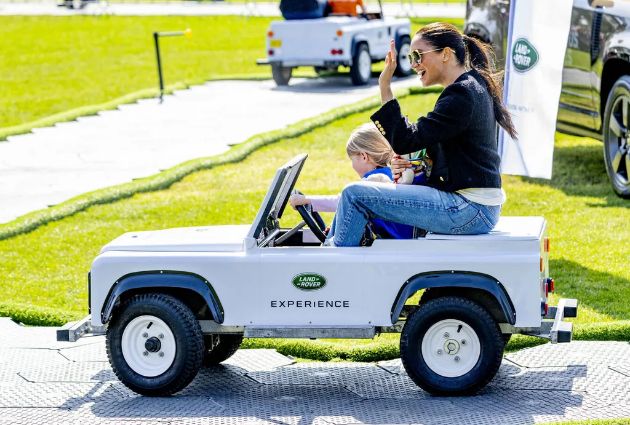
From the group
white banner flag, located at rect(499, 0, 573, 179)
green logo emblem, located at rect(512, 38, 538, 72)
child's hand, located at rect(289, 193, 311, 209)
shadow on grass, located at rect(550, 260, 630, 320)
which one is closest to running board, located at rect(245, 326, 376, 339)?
child's hand, located at rect(289, 193, 311, 209)

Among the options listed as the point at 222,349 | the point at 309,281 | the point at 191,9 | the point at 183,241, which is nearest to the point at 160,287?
the point at 183,241

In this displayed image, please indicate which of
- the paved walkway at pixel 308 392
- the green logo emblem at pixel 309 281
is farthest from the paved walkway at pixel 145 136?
the green logo emblem at pixel 309 281

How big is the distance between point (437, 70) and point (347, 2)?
14.1 m

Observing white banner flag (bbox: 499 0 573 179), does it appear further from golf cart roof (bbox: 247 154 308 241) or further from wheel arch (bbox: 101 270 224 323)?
wheel arch (bbox: 101 270 224 323)

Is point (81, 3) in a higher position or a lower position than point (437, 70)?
lower

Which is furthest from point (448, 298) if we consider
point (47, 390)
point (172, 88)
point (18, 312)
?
point (172, 88)

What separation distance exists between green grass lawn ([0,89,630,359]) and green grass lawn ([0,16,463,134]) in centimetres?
565

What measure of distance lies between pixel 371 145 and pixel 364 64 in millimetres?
12997

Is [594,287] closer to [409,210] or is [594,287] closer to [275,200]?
[409,210]

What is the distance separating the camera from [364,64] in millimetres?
19266

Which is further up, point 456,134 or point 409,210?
point 456,134

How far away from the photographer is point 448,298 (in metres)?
5.85

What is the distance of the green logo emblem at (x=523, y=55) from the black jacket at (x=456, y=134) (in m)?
2.56

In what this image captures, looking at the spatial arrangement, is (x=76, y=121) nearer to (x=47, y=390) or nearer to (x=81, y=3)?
(x=47, y=390)
